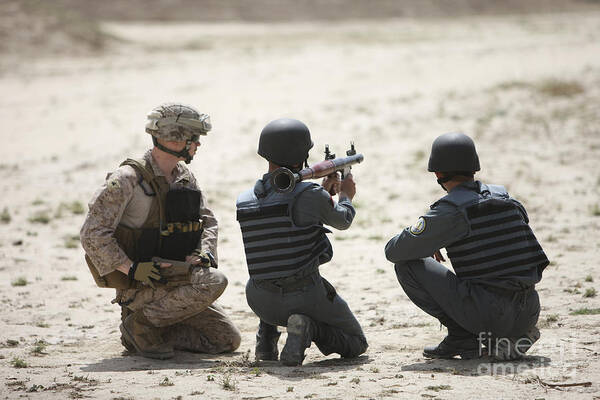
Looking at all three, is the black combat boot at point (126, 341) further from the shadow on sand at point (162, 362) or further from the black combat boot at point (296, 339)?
the black combat boot at point (296, 339)

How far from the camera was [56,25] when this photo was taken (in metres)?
32.7

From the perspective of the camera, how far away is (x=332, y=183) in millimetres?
5395

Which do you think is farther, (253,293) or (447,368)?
(253,293)

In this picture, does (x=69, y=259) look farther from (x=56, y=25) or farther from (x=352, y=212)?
(x=56, y=25)

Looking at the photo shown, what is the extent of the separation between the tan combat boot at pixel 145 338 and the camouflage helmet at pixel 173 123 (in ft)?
3.84

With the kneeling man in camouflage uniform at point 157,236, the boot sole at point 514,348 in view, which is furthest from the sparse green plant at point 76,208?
the boot sole at point 514,348

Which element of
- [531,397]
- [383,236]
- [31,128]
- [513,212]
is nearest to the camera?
[531,397]

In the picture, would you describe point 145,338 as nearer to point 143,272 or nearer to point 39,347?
point 143,272

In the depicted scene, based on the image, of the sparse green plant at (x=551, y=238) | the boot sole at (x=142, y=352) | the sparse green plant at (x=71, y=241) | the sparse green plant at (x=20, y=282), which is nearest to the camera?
the boot sole at (x=142, y=352)

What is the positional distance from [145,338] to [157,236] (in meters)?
0.68

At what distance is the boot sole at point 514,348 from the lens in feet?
16.3

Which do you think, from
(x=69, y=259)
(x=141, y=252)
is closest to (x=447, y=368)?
(x=141, y=252)

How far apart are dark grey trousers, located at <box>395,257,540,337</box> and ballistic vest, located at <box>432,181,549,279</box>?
12 cm

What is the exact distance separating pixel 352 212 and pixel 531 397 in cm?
153
